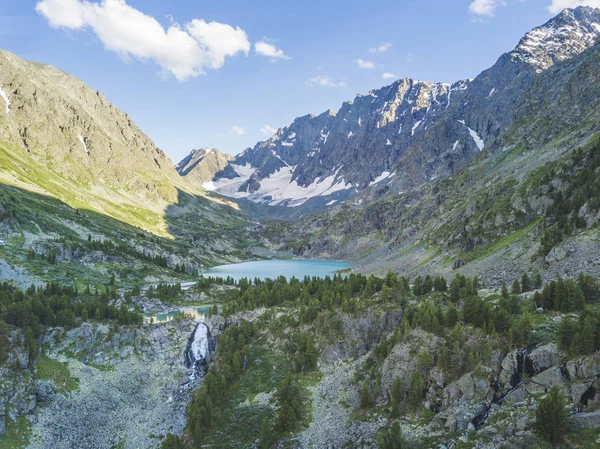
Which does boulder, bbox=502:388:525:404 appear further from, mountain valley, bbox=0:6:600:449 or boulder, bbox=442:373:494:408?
boulder, bbox=442:373:494:408

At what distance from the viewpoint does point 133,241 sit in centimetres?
19075

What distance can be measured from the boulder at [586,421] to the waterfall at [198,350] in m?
54.3

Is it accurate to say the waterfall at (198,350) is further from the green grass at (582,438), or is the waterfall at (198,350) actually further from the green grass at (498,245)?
the green grass at (498,245)

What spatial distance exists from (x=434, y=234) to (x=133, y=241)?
14063 centimetres

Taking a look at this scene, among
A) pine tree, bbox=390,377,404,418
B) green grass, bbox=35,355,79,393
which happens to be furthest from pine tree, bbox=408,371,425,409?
green grass, bbox=35,355,79,393

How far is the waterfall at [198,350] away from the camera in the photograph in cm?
6850

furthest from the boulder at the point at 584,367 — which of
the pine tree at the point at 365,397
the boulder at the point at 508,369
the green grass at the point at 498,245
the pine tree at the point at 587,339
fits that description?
the green grass at the point at 498,245

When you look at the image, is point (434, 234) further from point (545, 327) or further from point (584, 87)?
point (545, 327)

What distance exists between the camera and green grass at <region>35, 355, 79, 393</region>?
58.6m

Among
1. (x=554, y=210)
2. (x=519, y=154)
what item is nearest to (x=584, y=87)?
(x=519, y=154)

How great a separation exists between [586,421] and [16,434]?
62007 millimetres

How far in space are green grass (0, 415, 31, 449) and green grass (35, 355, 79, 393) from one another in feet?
23.7

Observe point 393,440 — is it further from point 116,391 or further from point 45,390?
point 45,390

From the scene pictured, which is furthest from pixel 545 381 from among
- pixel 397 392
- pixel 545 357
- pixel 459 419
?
pixel 397 392
